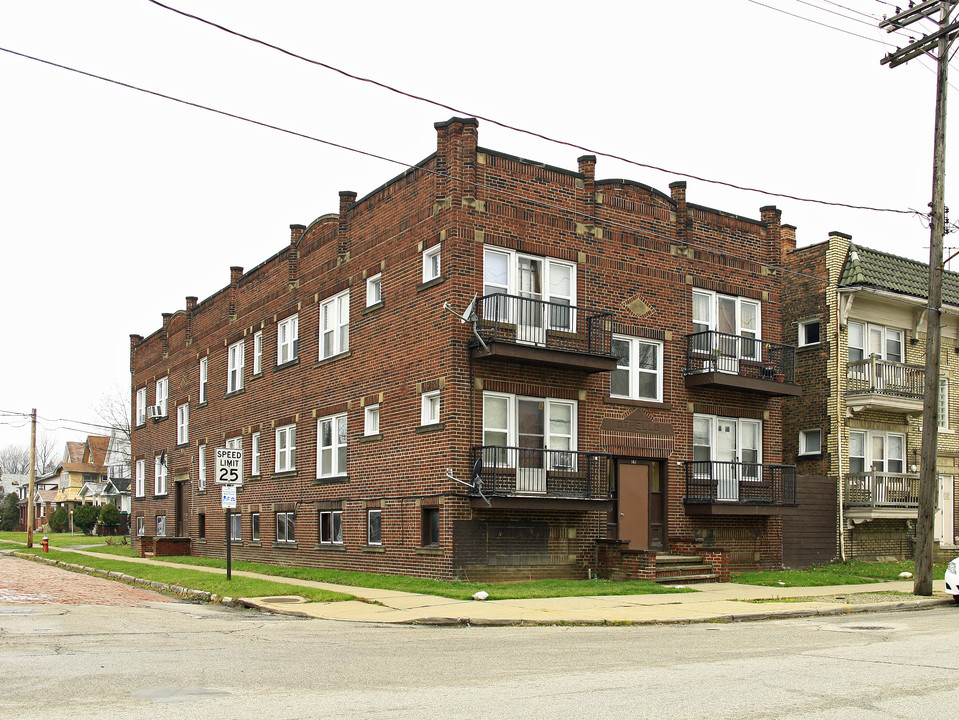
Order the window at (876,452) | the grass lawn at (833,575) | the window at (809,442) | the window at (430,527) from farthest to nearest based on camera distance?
the window at (809,442) → the window at (876,452) → the grass lawn at (833,575) → the window at (430,527)

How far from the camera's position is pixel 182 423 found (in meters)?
38.7

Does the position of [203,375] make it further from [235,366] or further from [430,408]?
[430,408]

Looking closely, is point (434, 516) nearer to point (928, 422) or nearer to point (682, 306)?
point (682, 306)

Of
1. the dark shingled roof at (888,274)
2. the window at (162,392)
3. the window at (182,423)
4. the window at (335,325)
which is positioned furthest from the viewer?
the window at (162,392)

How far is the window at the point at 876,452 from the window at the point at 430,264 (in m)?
14.4

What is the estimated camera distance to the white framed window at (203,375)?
36625 millimetres

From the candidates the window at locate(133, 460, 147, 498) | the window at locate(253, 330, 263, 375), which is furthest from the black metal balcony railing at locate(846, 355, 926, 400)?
the window at locate(133, 460, 147, 498)

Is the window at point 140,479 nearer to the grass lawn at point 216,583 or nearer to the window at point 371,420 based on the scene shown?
the grass lawn at point 216,583

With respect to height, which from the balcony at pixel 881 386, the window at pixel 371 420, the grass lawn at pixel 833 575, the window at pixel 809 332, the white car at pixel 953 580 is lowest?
the grass lawn at pixel 833 575

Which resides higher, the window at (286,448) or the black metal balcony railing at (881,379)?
the black metal balcony railing at (881,379)

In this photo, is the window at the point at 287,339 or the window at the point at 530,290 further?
the window at the point at 287,339

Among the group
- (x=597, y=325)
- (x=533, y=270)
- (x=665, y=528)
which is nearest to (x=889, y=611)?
(x=665, y=528)

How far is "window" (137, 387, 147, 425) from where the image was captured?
43719 millimetres

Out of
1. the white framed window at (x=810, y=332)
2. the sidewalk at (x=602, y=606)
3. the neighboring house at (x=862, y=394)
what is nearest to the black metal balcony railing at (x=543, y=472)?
the sidewalk at (x=602, y=606)
